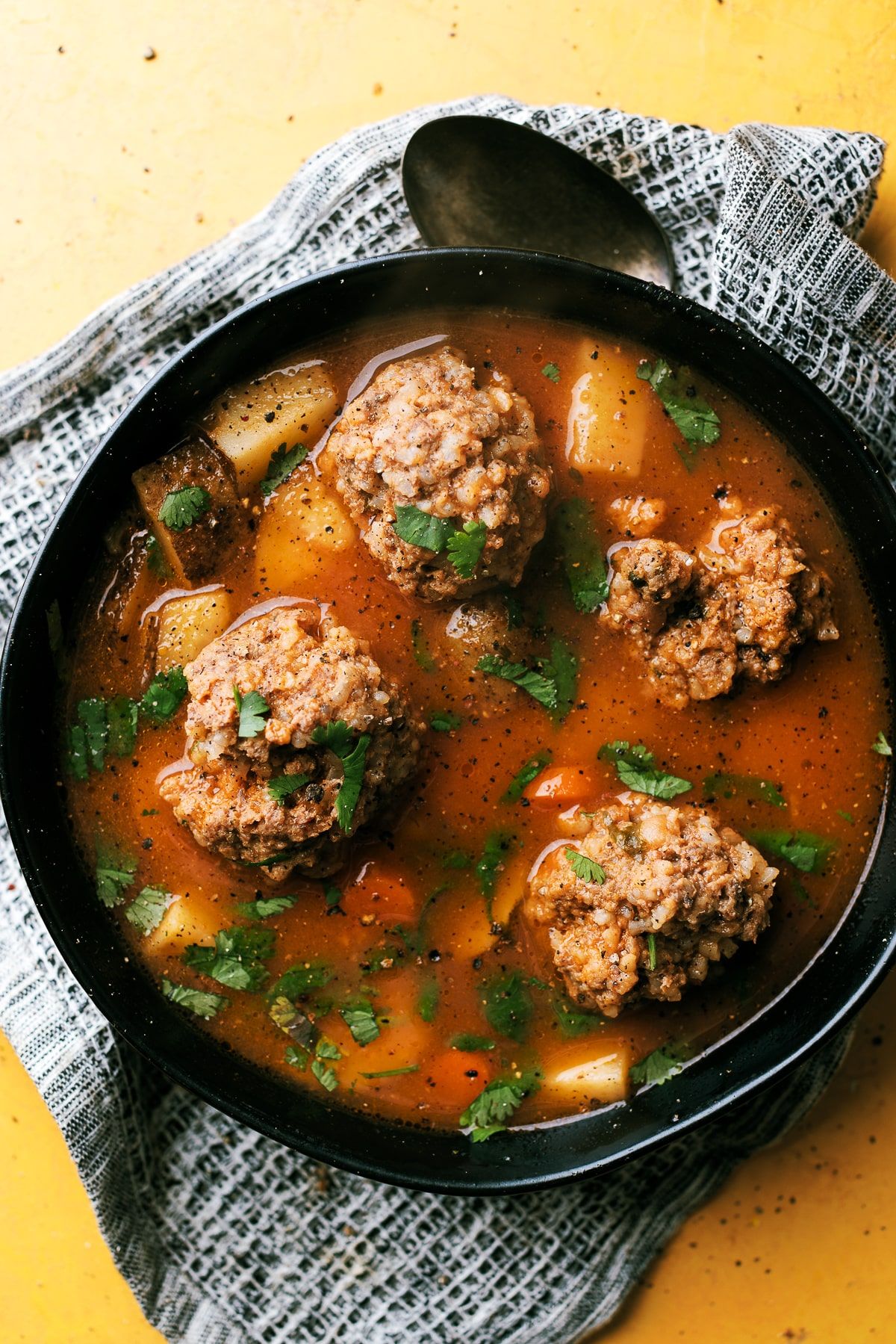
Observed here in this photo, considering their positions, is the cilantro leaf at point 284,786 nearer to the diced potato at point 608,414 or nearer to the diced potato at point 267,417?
the diced potato at point 267,417

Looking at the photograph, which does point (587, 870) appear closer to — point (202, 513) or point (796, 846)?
point (796, 846)

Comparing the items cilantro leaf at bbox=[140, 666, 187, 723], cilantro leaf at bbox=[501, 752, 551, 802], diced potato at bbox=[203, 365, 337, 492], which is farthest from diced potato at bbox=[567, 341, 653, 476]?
cilantro leaf at bbox=[140, 666, 187, 723]

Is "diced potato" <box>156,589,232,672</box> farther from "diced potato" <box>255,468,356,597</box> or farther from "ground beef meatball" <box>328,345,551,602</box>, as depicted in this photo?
"ground beef meatball" <box>328,345,551,602</box>

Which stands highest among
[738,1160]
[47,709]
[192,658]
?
[192,658]

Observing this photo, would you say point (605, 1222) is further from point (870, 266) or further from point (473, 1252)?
point (870, 266)

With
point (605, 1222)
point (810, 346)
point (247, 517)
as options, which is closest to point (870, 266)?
point (810, 346)

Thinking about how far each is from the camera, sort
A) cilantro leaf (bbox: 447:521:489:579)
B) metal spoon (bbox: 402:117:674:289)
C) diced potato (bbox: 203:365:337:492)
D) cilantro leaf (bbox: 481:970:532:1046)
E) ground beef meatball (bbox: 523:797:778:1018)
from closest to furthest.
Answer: cilantro leaf (bbox: 447:521:489:579)
ground beef meatball (bbox: 523:797:778:1018)
diced potato (bbox: 203:365:337:492)
cilantro leaf (bbox: 481:970:532:1046)
metal spoon (bbox: 402:117:674:289)

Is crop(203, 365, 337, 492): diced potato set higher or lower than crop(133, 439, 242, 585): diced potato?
higher

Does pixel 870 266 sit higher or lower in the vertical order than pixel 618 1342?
higher
